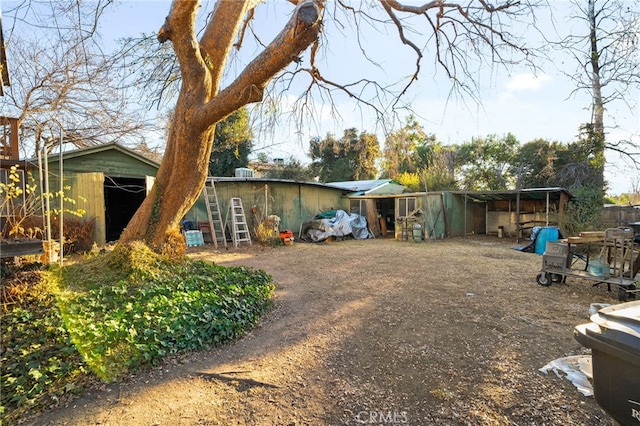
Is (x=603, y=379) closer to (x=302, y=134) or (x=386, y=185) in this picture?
(x=302, y=134)

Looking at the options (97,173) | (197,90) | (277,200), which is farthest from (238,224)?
(197,90)

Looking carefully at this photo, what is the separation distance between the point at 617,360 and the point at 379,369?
62.7 inches

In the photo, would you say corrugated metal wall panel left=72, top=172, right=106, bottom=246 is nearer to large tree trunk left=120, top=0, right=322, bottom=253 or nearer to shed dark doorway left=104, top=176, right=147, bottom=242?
shed dark doorway left=104, top=176, right=147, bottom=242

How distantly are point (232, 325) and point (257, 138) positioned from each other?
341 centimetres

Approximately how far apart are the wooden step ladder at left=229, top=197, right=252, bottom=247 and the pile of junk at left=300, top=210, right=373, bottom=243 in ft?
8.44

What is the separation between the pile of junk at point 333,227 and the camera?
1251 centimetres

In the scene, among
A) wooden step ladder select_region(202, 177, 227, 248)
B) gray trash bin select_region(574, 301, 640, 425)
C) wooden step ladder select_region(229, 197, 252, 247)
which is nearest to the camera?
gray trash bin select_region(574, 301, 640, 425)

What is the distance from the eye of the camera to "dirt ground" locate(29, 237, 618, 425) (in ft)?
6.77

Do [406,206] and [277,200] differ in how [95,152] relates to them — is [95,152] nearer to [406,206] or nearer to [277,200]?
[277,200]

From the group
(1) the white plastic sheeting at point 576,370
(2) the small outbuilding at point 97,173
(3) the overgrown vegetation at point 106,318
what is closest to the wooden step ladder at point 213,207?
(2) the small outbuilding at point 97,173

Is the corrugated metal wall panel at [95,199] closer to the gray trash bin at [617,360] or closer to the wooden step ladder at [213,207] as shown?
the wooden step ladder at [213,207]

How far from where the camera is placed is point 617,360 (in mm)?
1490

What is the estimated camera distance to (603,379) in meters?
1.57

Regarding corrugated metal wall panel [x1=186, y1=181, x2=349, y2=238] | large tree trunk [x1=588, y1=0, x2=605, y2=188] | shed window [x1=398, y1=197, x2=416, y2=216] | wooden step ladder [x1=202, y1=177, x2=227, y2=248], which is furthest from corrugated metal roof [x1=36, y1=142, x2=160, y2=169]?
large tree trunk [x1=588, y1=0, x2=605, y2=188]
